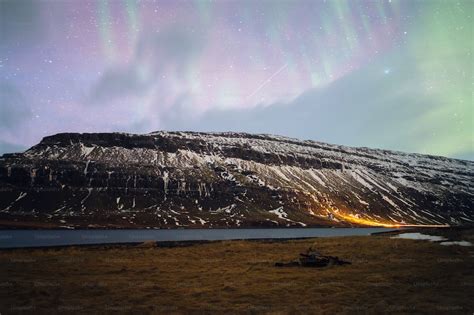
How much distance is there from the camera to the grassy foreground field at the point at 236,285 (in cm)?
2166

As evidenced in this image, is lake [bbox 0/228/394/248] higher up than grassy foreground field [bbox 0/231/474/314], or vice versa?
grassy foreground field [bbox 0/231/474/314]

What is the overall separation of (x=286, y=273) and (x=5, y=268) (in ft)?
86.7

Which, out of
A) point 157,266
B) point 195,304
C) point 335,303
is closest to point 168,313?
point 195,304

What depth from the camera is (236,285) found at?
2811cm

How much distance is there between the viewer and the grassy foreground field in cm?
2166

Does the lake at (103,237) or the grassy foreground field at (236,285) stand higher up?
the grassy foreground field at (236,285)

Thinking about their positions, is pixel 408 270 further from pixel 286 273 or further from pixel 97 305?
pixel 97 305

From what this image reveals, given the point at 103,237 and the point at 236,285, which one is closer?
the point at 236,285

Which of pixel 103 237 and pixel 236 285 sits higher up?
pixel 236 285

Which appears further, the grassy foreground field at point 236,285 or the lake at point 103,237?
the lake at point 103,237

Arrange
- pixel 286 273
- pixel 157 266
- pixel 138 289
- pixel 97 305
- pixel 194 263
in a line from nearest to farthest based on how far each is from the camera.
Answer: pixel 97 305 < pixel 138 289 < pixel 286 273 < pixel 157 266 < pixel 194 263

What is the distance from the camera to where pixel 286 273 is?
33406 millimetres

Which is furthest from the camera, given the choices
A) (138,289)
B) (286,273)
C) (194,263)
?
(194,263)

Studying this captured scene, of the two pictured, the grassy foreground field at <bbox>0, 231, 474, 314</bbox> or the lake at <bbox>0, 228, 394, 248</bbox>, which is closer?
the grassy foreground field at <bbox>0, 231, 474, 314</bbox>
